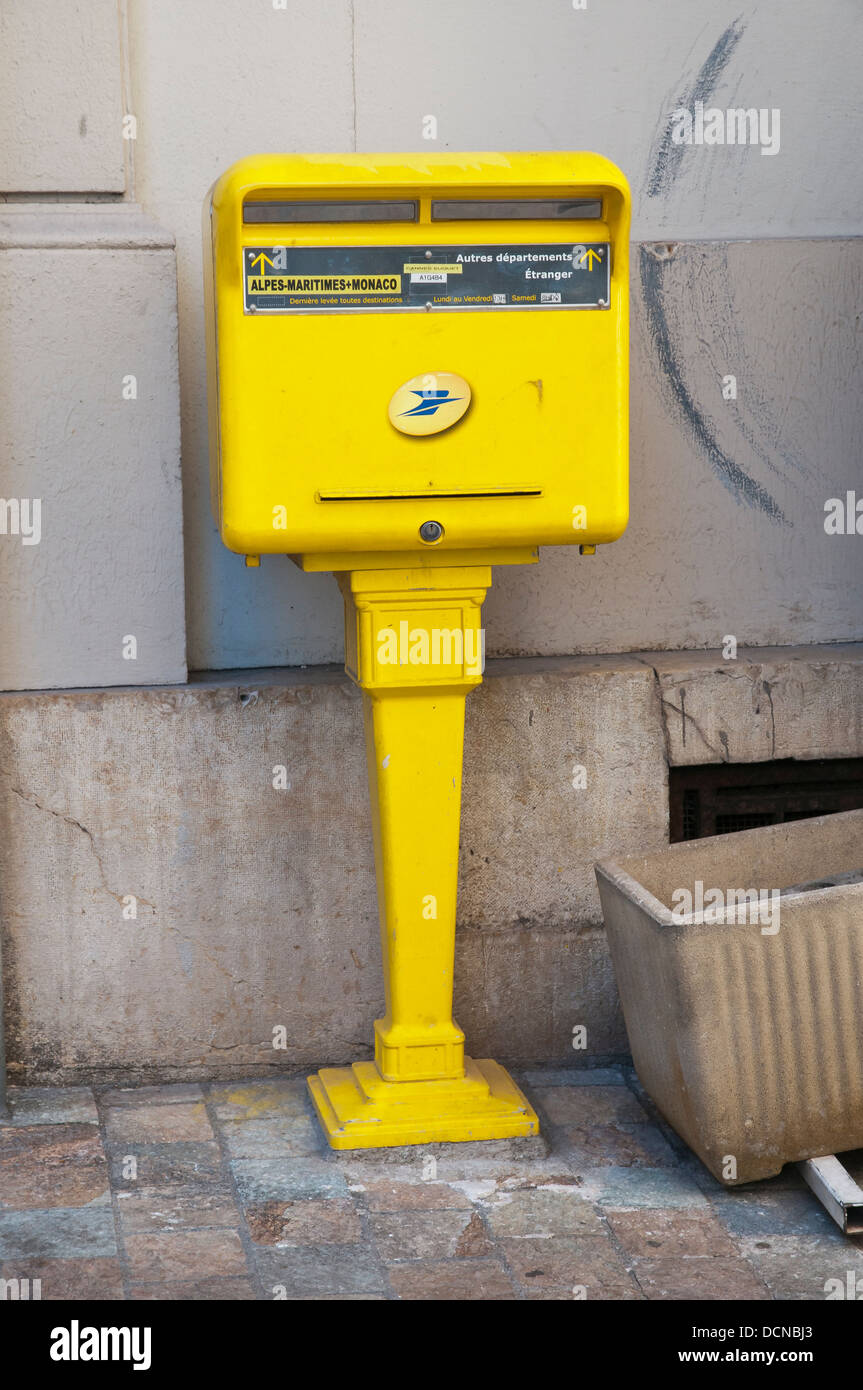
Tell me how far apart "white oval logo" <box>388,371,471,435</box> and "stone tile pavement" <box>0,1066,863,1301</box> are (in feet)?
4.93

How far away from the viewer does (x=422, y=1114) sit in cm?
346

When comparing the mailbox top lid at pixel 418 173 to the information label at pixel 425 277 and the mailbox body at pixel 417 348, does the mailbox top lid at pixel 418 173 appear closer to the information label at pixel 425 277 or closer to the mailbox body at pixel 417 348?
the mailbox body at pixel 417 348

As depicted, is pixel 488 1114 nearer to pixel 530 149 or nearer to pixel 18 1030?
pixel 18 1030

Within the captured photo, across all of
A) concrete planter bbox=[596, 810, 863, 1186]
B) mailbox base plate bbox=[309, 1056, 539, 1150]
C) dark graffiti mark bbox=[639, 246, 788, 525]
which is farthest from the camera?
dark graffiti mark bbox=[639, 246, 788, 525]

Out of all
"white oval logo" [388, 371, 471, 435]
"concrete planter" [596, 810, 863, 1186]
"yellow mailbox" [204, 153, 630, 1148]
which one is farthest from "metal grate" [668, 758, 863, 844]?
"white oval logo" [388, 371, 471, 435]

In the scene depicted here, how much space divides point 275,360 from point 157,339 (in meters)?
0.73

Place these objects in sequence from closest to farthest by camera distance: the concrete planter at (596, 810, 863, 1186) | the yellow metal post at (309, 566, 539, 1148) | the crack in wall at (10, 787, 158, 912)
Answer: the concrete planter at (596, 810, 863, 1186) < the yellow metal post at (309, 566, 539, 1148) < the crack in wall at (10, 787, 158, 912)

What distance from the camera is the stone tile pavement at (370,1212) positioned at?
288cm

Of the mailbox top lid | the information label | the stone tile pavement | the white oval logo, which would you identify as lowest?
the stone tile pavement

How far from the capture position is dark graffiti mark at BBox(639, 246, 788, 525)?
3920 mm

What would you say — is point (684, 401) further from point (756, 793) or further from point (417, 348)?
point (417, 348)

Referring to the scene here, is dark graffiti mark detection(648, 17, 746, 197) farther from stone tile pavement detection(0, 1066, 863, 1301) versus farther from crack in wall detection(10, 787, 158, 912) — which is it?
stone tile pavement detection(0, 1066, 863, 1301)

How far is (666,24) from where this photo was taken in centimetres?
391

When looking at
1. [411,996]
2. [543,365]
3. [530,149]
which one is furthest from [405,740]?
[530,149]
